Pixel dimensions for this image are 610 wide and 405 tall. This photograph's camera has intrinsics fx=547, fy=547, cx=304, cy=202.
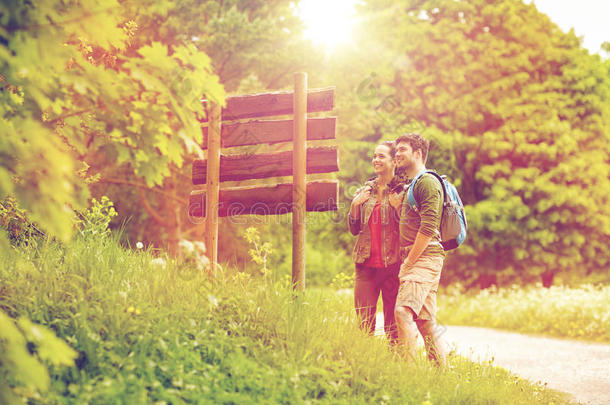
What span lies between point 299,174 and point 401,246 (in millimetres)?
1154

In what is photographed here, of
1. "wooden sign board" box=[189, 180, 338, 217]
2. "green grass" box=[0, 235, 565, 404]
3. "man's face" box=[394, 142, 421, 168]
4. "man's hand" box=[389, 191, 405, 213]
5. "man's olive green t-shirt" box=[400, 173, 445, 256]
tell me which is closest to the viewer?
"green grass" box=[0, 235, 565, 404]

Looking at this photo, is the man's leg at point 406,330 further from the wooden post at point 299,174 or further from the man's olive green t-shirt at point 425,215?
the wooden post at point 299,174

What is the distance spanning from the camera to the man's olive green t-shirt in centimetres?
419

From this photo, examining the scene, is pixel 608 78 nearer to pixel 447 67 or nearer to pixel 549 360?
pixel 447 67

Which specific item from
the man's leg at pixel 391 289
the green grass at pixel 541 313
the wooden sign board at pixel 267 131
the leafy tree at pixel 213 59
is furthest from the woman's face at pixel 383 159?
the leafy tree at pixel 213 59

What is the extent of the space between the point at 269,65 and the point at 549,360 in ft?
30.5

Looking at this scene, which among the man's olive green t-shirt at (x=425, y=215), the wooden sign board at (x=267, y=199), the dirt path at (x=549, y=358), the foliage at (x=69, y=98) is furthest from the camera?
the dirt path at (x=549, y=358)

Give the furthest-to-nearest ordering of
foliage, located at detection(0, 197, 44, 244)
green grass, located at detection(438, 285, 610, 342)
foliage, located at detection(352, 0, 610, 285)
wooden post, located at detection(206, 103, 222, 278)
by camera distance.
Answer: 1. foliage, located at detection(352, 0, 610, 285)
2. green grass, located at detection(438, 285, 610, 342)
3. wooden post, located at detection(206, 103, 222, 278)
4. foliage, located at detection(0, 197, 44, 244)

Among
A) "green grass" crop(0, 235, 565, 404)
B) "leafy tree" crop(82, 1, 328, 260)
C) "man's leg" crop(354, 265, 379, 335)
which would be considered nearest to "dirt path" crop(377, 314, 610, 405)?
"man's leg" crop(354, 265, 379, 335)

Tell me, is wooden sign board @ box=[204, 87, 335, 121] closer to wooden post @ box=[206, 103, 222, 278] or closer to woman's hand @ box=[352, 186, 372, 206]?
wooden post @ box=[206, 103, 222, 278]

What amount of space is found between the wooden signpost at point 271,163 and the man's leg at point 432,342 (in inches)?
42.2

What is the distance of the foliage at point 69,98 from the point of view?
2434mm

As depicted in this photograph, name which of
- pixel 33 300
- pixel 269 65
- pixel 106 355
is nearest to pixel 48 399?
pixel 106 355

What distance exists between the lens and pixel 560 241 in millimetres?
12531
